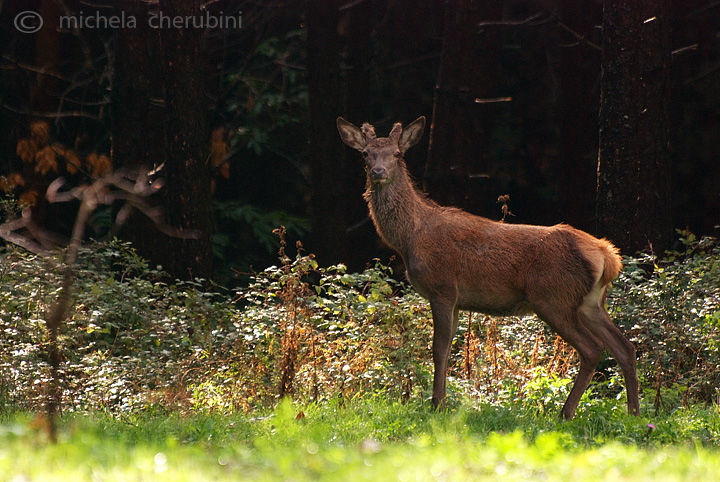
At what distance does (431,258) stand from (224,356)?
269 centimetres

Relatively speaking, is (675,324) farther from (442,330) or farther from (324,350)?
(324,350)

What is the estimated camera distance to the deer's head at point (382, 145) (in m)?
9.11

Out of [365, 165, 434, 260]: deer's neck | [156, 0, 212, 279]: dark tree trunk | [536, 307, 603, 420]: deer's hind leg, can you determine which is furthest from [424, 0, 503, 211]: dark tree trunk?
[536, 307, 603, 420]: deer's hind leg

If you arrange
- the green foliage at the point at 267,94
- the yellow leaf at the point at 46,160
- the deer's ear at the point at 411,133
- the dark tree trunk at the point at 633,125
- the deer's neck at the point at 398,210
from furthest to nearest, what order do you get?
the green foliage at the point at 267,94
the yellow leaf at the point at 46,160
the dark tree trunk at the point at 633,125
the deer's ear at the point at 411,133
the deer's neck at the point at 398,210

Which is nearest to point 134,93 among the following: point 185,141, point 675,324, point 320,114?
point 185,141

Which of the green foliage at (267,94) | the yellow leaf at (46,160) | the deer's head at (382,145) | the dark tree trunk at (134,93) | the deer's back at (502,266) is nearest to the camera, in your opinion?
the deer's back at (502,266)

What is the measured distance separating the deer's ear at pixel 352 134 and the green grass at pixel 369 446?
275 centimetres

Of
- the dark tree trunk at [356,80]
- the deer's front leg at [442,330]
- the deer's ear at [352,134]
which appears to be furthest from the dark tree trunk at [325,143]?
the deer's front leg at [442,330]

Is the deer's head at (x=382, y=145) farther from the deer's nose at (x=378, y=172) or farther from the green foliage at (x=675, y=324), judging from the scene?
the green foliage at (x=675, y=324)

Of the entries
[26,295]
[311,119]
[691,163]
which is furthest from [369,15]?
[26,295]

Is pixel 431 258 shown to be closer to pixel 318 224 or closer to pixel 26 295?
pixel 26 295

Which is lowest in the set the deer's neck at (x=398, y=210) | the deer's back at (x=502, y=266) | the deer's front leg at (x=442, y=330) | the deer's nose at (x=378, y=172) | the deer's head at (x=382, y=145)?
the deer's front leg at (x=442, y=330)

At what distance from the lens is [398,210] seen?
9062mm

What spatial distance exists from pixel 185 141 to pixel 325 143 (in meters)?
4.74
